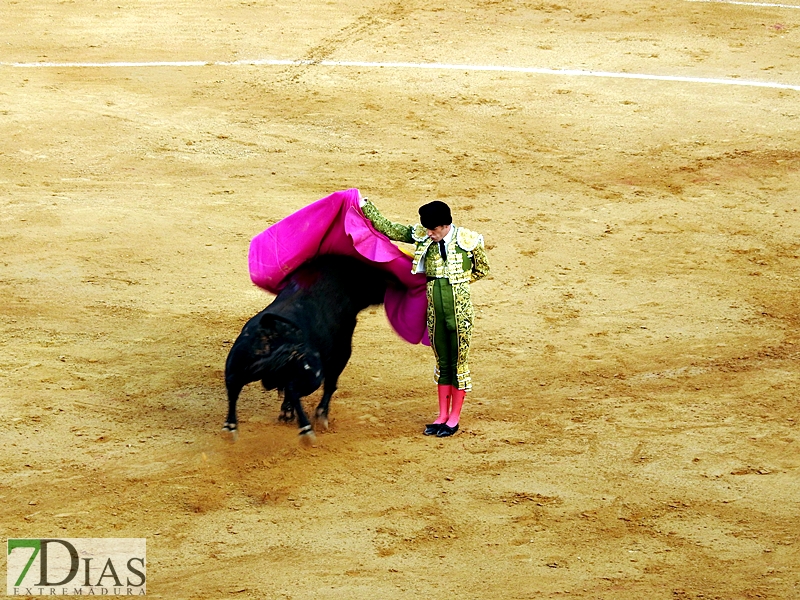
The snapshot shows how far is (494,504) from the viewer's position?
19.1 ft

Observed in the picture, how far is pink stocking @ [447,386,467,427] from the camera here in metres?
6.27

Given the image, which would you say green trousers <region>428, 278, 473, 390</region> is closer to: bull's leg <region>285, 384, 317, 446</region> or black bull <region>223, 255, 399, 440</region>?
black bull <region>223, 255, 399, 440</region>

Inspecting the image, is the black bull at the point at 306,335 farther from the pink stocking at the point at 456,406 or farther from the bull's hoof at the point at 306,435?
the pink stocking at the point at 456,406

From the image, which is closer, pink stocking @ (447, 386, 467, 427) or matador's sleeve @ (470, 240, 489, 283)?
matador's sleeve @ (470, 240, 489, 283)

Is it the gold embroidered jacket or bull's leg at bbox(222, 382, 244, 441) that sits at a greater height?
the gold embroidered jacket

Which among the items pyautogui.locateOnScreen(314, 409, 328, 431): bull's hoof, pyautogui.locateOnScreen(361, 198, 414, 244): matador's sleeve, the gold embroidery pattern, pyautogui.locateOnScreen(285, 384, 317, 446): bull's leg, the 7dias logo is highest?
pyautogui.locateOnScreen(361, 198, 414, 244): matador's sleeve

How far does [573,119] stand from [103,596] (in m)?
7.05

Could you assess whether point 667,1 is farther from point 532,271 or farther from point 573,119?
point 532,271

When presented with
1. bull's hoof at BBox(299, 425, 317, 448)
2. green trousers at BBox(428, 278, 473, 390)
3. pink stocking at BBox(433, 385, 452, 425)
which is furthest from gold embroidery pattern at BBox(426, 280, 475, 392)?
bull's hoof at BBox(299, 425, 317, 448)

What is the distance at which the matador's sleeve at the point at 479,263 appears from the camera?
5.93 meters

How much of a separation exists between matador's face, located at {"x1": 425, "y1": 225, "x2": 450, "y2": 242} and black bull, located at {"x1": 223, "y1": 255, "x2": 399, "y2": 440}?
45 centimetres

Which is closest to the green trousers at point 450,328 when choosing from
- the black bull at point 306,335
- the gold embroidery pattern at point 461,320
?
the gold embroidery pattern at point 461,320

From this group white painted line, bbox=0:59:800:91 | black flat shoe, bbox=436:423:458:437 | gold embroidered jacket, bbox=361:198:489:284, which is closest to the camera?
gold embroidered jacket, bbox=361:198:489:284

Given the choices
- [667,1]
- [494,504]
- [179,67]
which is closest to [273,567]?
[494,504]
